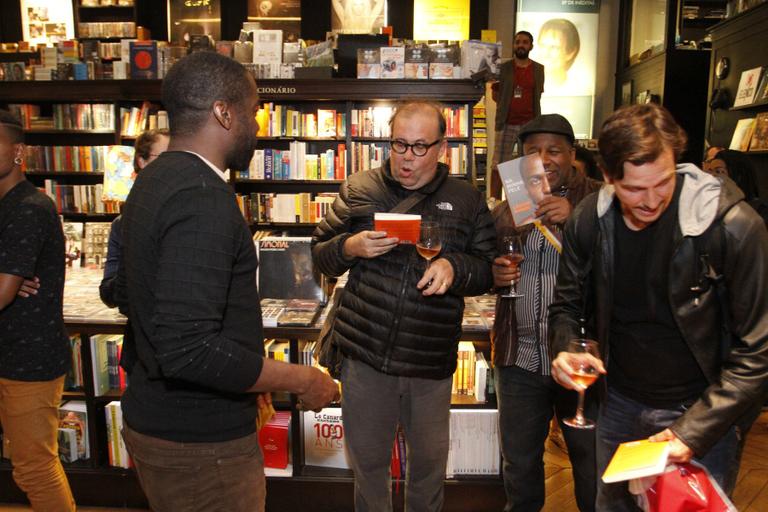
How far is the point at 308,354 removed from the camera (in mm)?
2869

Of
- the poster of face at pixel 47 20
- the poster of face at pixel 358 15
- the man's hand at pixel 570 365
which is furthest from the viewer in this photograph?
the poster of face at pixel 47 20

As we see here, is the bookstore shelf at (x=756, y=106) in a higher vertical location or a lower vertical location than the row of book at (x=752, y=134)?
higher

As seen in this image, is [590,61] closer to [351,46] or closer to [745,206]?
[351,46]

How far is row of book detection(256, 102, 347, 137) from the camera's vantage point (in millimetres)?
5586

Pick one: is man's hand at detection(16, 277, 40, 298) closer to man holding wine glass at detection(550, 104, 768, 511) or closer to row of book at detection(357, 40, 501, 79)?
man holding wine glass at detection(550, 104, 768, 511)

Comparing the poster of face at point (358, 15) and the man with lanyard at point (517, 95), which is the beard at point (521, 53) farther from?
the poster of face at point (358, 15)

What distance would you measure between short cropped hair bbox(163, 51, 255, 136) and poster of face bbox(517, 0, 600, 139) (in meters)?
8.29

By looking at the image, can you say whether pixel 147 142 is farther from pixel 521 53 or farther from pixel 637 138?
pixel 521 53

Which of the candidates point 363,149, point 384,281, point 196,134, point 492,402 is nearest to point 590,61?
point 363,149

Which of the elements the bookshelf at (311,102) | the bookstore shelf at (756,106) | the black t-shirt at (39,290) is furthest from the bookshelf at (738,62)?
the black t-shirt at (39,290)

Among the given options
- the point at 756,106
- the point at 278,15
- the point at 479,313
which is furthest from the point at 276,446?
the point at 278,15

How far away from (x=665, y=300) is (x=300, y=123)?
4594 millimetres

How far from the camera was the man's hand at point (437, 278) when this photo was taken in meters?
1.95

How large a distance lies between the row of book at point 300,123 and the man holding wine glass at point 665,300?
4151mm
